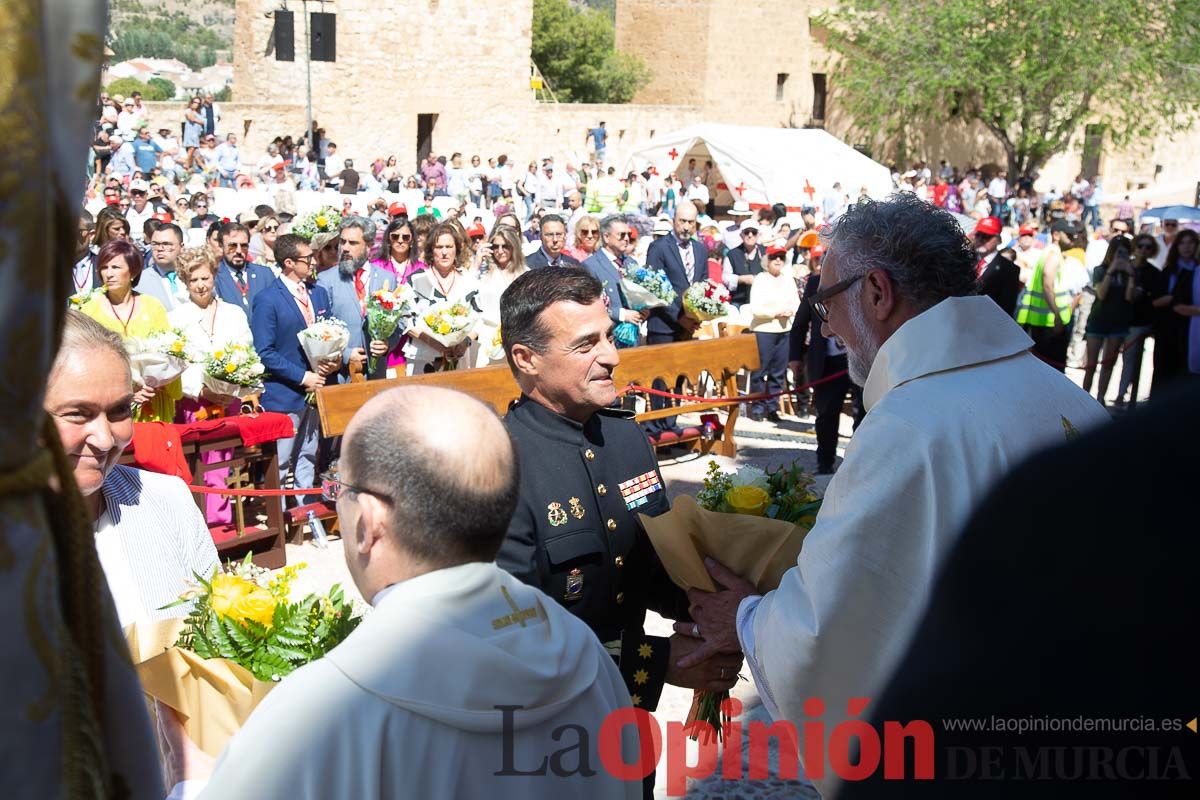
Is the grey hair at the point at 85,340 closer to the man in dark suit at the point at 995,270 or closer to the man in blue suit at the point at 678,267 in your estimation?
the man in blue suit at the point at 678,267

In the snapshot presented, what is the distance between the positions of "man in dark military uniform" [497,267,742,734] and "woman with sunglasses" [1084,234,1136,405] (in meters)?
10.1

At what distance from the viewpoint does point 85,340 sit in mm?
3012

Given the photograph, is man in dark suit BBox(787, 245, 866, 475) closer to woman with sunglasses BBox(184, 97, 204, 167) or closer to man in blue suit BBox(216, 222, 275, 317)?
man in blue suit BBox(216, 222, 275, 317)

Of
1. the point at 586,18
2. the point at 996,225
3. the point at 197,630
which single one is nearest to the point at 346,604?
the point at 197,630

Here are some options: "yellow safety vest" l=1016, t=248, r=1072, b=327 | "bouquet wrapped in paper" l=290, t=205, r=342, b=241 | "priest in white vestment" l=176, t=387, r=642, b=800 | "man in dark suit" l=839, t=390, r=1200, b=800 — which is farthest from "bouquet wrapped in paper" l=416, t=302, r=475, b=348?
→ "man in dark suit" l=839, t=390, r=1200, b=800

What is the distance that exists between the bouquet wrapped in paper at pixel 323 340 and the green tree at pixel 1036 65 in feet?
117

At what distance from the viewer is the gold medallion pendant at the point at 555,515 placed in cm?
322

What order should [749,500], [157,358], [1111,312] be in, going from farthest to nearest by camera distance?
[1111,312] < [157,358] < [749,500]

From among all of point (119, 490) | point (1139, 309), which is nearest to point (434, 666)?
point (119, 490)

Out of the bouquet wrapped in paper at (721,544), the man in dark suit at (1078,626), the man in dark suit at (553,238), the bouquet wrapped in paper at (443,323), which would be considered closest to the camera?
the man in dark suit at (1078,626)

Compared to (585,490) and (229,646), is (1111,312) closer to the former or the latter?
(585,490)

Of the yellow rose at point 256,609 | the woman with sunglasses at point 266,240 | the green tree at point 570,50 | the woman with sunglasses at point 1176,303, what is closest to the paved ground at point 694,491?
the yellow rose at point 256,609

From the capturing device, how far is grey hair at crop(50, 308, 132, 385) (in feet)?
9.75

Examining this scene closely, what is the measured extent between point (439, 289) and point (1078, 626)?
350 inches
